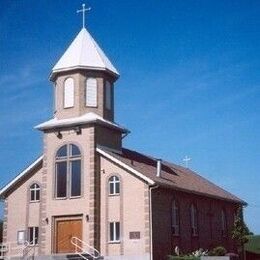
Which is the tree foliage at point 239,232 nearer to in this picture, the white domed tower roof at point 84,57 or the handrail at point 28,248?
the white domed tower roof at point 84,57

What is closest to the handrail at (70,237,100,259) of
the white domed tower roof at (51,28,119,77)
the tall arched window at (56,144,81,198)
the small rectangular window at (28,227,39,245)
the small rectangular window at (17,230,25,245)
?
the tall arched window at (56,144,81,198)

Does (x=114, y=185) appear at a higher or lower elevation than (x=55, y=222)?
higher

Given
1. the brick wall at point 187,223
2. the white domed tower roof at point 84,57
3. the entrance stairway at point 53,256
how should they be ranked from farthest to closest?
the white domed tower roof at point 84,57 → the brick wall at point 187,223 → the entrance stairway at point 53,256

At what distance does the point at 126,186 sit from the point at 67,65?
908 cm

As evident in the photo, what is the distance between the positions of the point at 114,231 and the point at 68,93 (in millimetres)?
9524

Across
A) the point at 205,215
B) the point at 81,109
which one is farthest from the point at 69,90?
the point at 205,215

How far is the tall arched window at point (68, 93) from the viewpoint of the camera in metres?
34.6

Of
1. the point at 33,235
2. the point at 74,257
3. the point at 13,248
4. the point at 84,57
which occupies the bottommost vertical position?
the point at 74,257

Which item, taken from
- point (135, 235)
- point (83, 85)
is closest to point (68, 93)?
point (83, 85)

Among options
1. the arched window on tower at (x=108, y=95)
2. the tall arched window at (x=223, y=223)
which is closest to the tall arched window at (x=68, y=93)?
the arched window on tower at (x=108, y=95)

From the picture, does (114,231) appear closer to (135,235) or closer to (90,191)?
(135,235)

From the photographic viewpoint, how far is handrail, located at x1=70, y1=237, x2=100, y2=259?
3088 cm

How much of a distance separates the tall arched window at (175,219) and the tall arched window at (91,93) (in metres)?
8.33

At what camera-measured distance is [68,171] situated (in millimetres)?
33281
